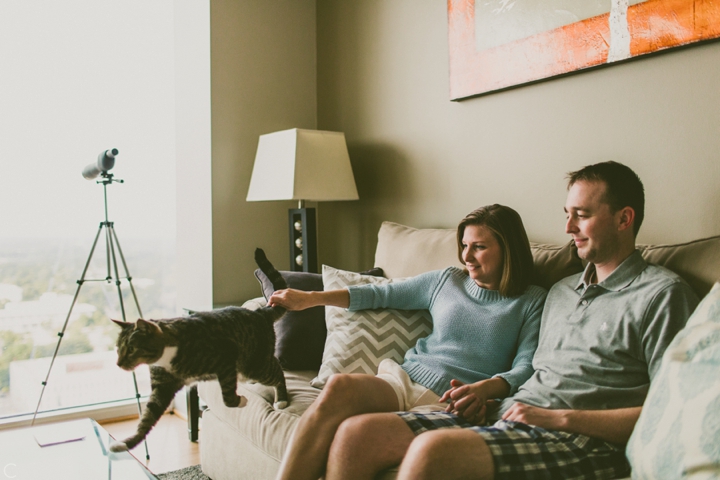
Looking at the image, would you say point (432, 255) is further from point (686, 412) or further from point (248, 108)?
point (248, 108)

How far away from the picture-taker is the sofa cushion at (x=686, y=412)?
98cm

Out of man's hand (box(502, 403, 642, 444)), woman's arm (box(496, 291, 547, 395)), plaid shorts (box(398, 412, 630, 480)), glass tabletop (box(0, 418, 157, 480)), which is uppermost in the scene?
woman's arm (box(496, 291, 547, 395))

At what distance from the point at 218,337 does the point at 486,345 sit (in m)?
0.77

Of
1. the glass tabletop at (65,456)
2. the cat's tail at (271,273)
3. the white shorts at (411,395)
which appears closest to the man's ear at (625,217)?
the white shorts at (411,395)

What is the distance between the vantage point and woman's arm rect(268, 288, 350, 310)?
184 cm

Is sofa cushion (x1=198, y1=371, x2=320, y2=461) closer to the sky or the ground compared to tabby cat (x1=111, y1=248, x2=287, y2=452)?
closer to the ground

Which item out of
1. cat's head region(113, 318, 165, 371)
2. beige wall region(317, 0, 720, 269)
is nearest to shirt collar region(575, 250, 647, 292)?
beige wall region(317, 0, 720, 269)

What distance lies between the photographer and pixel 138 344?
135 cm

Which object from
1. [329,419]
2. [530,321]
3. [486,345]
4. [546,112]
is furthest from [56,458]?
[546,112]

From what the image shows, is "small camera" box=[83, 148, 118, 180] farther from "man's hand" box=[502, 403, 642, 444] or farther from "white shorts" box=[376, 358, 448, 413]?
"man's hand" box=[502, 403, 642, 444]

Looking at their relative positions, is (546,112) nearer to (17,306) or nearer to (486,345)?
(486,345)

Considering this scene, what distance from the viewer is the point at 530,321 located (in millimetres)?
1709

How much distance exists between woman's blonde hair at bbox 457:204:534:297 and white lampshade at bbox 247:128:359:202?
101cm

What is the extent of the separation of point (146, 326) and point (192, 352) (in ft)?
0.44
